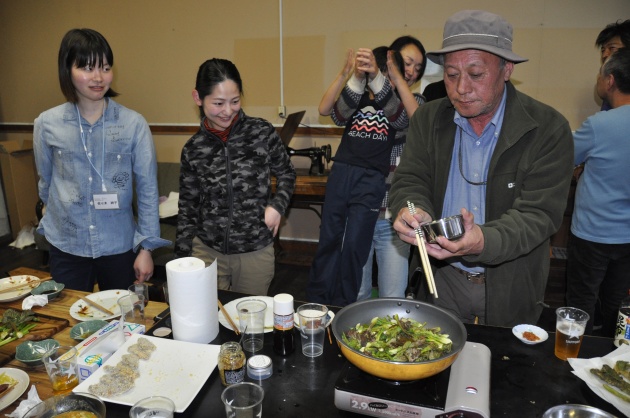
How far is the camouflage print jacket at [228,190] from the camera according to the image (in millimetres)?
2107

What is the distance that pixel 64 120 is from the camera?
2047 mm

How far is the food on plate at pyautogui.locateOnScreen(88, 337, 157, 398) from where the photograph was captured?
1149mm

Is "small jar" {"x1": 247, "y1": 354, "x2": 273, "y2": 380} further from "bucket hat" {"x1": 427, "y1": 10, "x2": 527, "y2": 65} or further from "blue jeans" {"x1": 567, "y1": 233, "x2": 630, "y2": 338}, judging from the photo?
"blue jeans" {"x1": 567, "y1": 233, "x2": 630, "y2": 338}

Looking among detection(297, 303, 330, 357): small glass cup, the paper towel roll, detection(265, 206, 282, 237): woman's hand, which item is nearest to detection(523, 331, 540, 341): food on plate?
detection(297, 303, 330, 357): small glass cup

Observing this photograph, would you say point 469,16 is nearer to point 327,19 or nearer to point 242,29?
point 327,19

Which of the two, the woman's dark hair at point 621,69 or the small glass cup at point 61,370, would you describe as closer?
the small glass cup at point 61,370

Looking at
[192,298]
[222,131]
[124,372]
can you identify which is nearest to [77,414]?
[124,372]

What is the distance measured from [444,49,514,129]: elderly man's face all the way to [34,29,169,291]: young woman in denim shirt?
1.41 m

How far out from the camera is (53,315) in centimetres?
164

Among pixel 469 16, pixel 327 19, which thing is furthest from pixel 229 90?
pixel 327 19

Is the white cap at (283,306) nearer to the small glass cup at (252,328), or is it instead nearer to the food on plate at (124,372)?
the small glass cup at (252,328)

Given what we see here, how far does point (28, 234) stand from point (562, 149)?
211 inches

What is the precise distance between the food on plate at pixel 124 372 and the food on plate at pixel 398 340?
589 mm

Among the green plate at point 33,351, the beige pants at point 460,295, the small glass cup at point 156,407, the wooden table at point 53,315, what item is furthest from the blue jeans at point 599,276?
the green plate at point 33,351
